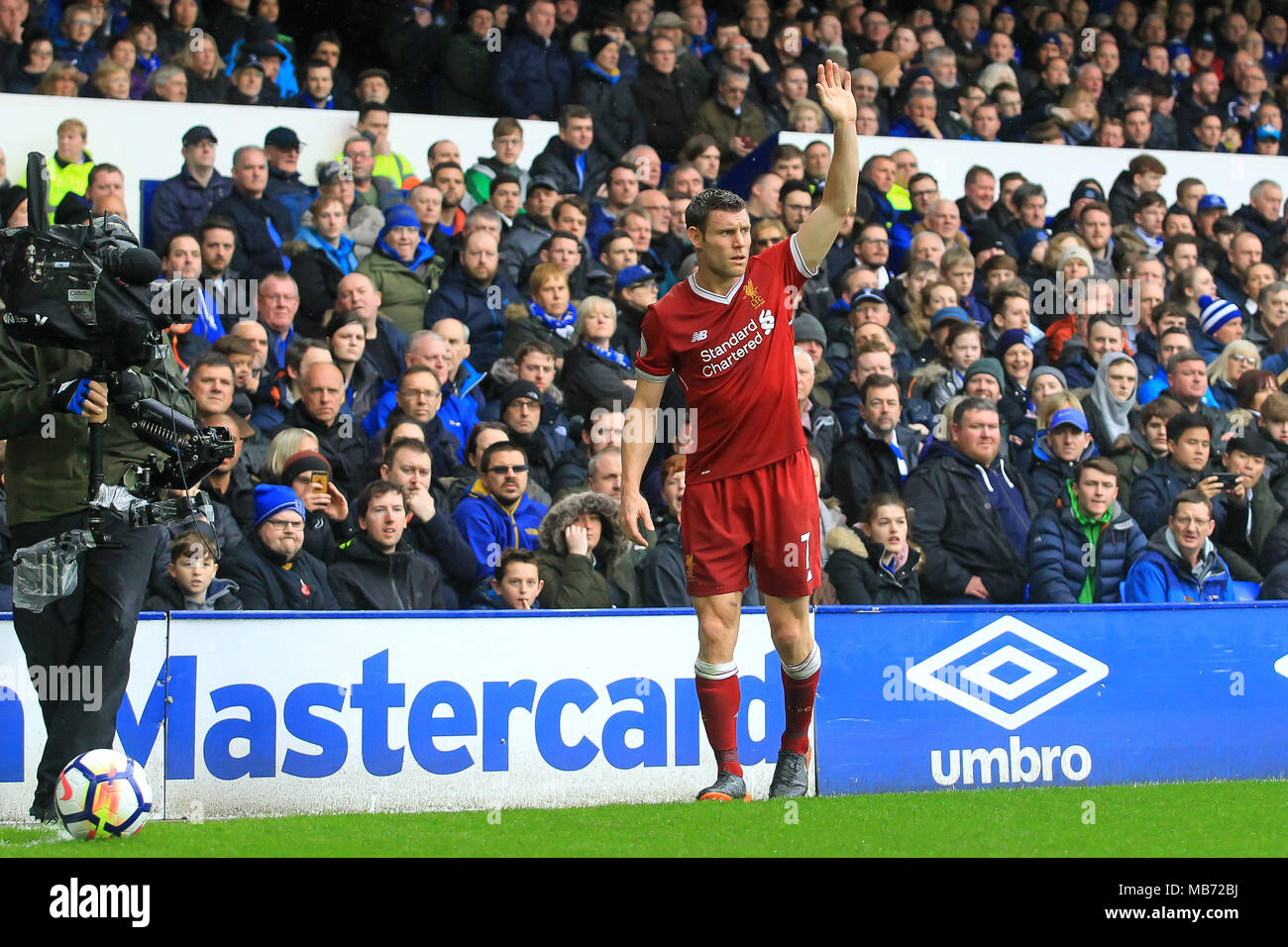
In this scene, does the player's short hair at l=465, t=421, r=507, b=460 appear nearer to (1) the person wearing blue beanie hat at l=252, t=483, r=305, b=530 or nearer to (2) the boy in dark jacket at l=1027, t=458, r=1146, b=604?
(1) the person wearing blue beanie hat at l=252, t=483, r=305, b=530

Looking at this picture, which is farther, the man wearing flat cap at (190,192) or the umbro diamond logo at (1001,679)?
the man wearing flat cap at (190,192)

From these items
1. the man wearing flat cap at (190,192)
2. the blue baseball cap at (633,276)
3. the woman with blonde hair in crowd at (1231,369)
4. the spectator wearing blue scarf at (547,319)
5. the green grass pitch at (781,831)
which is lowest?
the green grass pitch at (781,831)

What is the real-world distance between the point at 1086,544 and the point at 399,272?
17.0ft

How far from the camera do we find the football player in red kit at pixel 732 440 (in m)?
6.51

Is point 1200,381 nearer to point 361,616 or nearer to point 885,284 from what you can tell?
point 885,284

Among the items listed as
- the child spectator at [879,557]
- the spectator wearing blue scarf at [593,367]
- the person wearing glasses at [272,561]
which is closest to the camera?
the person wearing glasses at [272,561]

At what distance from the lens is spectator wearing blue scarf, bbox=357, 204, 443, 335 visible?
11406 millimetres

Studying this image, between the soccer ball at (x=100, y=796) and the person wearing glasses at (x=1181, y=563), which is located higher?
the person wearing glasses at (x=1181, y=563)

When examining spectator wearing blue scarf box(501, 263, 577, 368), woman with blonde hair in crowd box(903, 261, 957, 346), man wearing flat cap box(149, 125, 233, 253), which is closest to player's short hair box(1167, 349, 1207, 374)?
woman with blonde hair in crowd box(903, 261, 957, 346)

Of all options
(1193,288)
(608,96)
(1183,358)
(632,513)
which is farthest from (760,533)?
(608,96)

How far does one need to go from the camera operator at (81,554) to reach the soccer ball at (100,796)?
70 cm

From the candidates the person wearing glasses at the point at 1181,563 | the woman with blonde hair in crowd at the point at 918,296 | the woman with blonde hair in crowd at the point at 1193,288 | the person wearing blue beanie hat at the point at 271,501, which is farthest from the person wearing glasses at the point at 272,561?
the woman with blonde hair in crowd at the point at 1193,288

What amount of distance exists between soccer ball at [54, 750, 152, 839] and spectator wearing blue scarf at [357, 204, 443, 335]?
615 centimetres

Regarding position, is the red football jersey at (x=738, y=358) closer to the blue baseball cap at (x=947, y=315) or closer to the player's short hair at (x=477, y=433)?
the player's short hair at (x=477, y=433)
